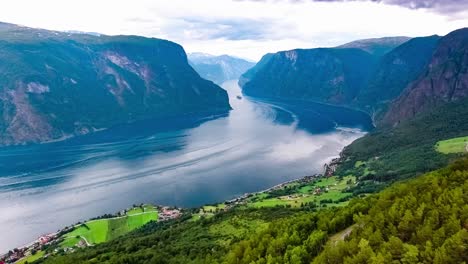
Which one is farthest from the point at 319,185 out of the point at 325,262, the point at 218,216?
the point at 325,262

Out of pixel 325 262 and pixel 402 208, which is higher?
pixel 402 208

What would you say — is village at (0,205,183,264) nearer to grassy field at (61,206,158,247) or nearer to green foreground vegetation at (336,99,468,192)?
grassy field at (61,206,158,247)

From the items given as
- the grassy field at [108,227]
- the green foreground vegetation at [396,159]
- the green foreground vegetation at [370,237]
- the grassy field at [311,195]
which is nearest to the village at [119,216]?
the grassy field at [311,195]

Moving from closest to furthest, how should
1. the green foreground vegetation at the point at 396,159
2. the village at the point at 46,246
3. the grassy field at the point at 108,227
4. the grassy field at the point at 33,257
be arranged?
the grassy field at the point at 33,257
the village at the point at 46,246
the grassy field at the point at 108,227
the green foreground vegetation at the point at 396,159

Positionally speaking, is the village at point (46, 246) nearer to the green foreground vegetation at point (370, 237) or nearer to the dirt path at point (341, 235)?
the green foreground vegetation at point (370, 237)

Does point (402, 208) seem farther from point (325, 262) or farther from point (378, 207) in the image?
point (325, 262)
